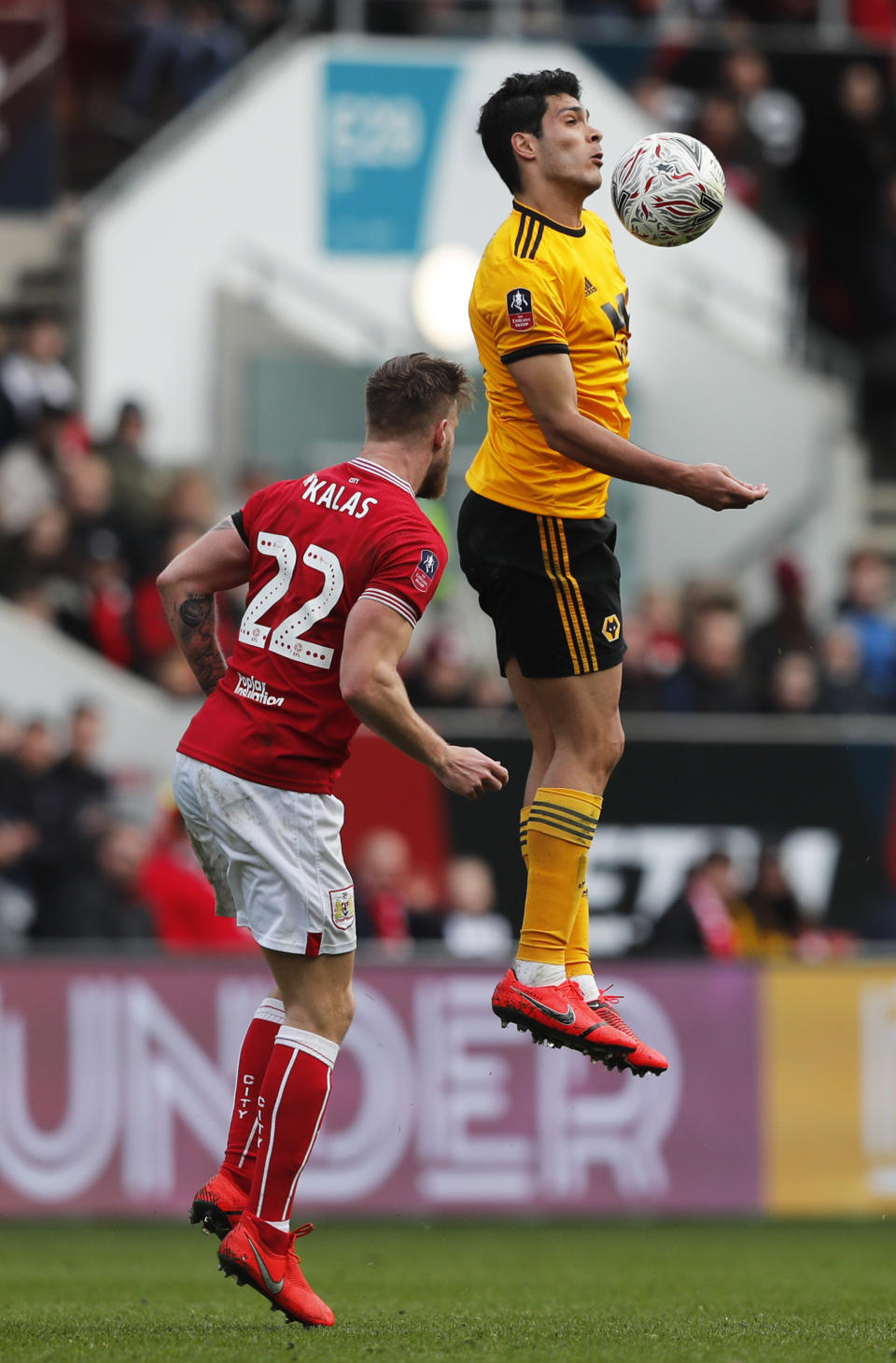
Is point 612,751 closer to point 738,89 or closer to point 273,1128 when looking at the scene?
point 273,1128

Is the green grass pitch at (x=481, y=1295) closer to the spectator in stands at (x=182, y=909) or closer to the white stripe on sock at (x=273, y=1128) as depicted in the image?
the white stripe on sock at (x=273, y=1128)

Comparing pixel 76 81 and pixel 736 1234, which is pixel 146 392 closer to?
pixel 76 81

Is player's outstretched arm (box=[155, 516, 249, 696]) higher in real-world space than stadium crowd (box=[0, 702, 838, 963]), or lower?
higher

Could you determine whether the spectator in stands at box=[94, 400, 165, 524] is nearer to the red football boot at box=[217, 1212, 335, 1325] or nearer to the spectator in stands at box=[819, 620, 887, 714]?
the spectator in stands at box=[819, 620, 887, 714]

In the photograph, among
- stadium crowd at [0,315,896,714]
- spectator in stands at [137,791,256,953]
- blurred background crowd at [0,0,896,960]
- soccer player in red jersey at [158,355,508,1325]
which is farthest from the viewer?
stadium crowd at [0,315,896,714]

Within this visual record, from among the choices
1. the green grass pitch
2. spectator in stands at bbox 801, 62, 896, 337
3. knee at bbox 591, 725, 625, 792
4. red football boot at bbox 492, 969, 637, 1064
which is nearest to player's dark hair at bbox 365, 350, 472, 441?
knee at bbox 591, 725, 625, 792

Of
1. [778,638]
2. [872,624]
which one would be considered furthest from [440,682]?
[872,624]

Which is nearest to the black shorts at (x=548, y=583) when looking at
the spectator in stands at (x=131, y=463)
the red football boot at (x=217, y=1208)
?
the red football boot at (x=217, y=1208)

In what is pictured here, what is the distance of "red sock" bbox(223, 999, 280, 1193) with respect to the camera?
6.84 m

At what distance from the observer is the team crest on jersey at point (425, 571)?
6.30 meters

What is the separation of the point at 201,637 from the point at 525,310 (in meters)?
Result: 1.40

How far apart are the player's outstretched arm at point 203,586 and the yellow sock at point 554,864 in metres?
1.08

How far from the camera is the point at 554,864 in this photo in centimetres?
690

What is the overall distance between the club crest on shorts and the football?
216 centimetres
